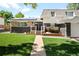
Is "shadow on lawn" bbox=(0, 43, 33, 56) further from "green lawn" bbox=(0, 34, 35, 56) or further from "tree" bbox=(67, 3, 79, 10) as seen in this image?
"tree" bbox=(67, 3, 79, 10)

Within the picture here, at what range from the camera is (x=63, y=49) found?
267 inches

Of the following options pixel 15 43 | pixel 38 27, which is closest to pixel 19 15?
pixel 38 27

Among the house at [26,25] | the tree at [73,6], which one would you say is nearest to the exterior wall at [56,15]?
→ the tree at [73,6]

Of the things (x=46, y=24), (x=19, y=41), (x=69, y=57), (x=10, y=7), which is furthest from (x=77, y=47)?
(x=10, y=7)

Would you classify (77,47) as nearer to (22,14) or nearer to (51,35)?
(51,35)

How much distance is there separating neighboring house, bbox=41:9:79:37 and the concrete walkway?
1.27 ft

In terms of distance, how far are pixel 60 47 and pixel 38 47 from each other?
0.53 m

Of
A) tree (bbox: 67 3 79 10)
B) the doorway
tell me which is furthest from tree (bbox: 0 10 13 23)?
tree (bbox: 67 3 79 10)

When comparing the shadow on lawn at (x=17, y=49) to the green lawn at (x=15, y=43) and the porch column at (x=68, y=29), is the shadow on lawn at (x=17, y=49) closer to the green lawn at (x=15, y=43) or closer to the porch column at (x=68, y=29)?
the green lawn at (x=15, y=43)

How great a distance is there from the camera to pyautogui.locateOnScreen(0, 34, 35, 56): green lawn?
675cm

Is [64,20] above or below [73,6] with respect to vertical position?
below

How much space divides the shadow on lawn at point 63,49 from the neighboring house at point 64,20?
13.6 inches

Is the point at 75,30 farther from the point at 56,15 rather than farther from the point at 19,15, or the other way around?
the point at 19,15

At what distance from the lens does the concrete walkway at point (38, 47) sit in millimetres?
6671
